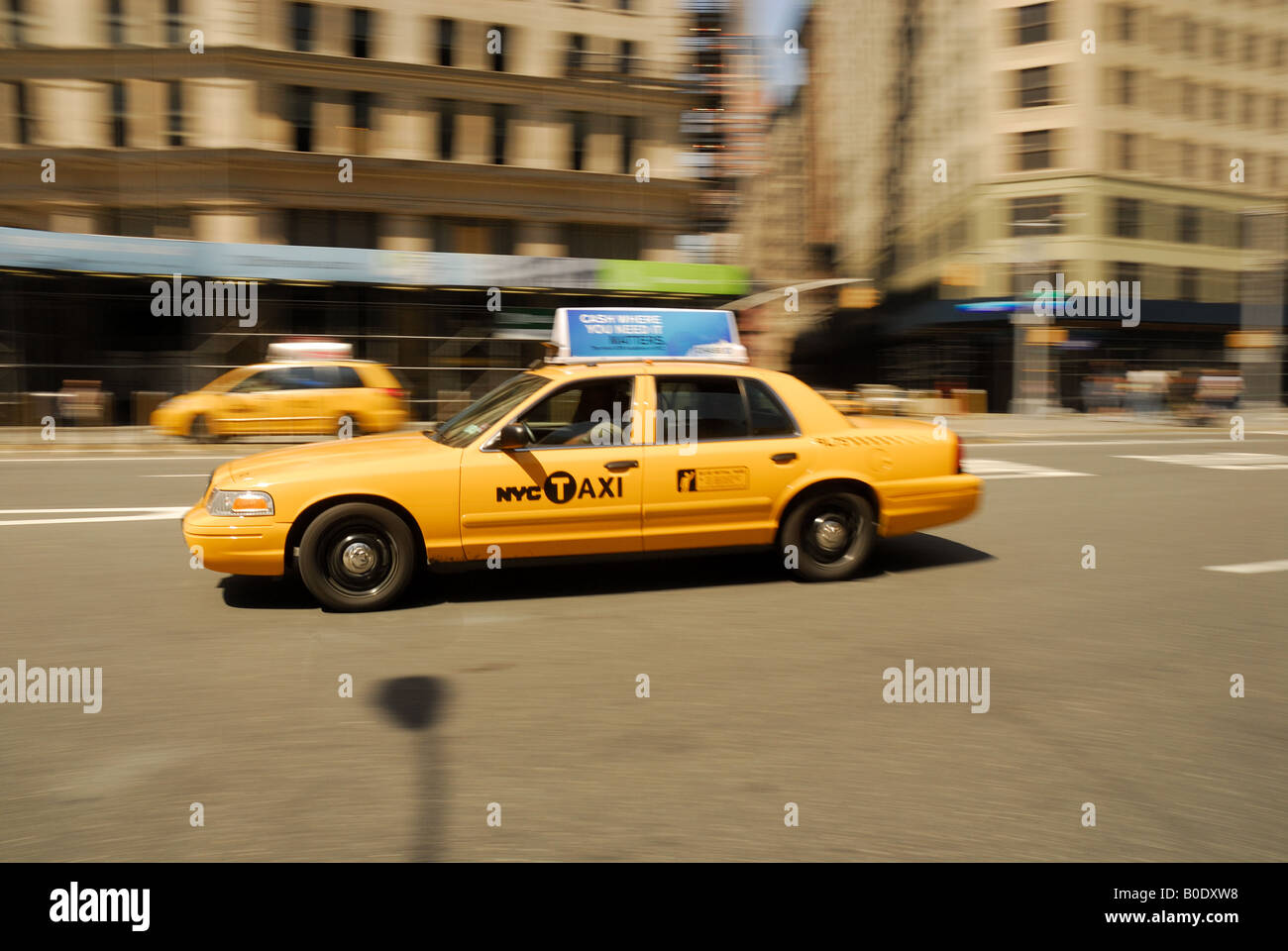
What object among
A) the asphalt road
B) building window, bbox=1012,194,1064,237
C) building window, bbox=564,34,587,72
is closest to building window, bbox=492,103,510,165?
building window, bbox=564,34,587,72

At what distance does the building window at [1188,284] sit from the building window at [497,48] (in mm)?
26878

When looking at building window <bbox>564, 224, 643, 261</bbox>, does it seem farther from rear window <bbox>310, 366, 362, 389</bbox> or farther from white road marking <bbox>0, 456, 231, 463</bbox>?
white road marking <bbox>0, 456, 231, 463</bbox>

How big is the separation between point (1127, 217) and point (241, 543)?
41.4 m

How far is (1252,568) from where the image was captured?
7980 millimetres

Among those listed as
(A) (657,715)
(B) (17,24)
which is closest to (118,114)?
(B) (17,24)

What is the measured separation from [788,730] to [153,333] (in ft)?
82.1

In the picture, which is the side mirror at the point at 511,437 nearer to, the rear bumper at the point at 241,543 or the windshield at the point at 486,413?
the windshield at the point at 486,413

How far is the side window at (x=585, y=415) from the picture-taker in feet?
22.6

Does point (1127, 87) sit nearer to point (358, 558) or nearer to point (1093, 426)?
point (1093, 426)

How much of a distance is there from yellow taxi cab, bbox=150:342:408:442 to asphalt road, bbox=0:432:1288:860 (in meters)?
11.1

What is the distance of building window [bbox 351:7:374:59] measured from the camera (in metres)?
31.9
